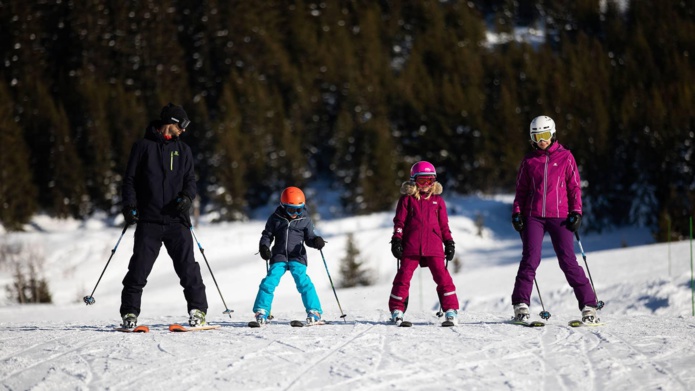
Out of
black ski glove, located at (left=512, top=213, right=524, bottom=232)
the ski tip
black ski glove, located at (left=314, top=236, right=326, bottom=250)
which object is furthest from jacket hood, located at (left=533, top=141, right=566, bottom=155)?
the ski tip

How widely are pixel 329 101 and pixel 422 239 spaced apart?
171 ft

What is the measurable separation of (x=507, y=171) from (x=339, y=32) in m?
32.4

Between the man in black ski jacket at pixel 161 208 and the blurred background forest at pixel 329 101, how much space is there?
84.8 ft

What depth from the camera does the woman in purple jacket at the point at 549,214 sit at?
7258mm

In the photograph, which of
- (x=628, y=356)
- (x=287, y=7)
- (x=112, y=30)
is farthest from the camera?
(x=287, y=7)

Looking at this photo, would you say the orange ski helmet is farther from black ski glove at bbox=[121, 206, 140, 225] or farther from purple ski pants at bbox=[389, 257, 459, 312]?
black ski glove at bbox=[121, 206, 140, 225]

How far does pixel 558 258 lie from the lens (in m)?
7.33

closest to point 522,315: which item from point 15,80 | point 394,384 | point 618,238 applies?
point 394,384

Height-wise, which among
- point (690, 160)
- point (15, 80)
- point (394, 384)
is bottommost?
point (394, 384)

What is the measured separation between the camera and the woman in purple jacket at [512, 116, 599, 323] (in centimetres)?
726

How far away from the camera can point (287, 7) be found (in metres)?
81.6

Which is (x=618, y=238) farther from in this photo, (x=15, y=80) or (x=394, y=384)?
(x=15, y=80)

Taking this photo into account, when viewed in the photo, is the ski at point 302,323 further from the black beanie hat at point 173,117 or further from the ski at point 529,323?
the black beanie hat at point 173,117

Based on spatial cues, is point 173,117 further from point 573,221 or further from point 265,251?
point 573,221
